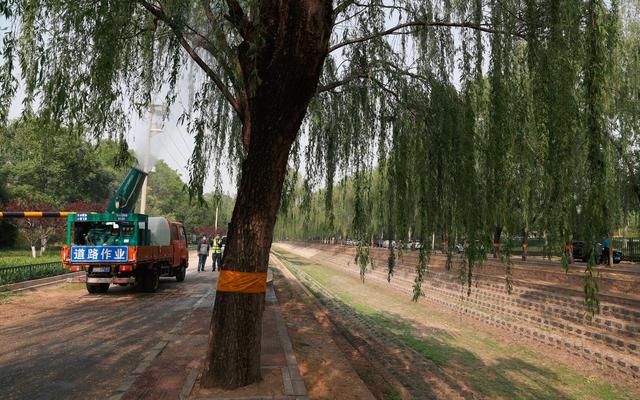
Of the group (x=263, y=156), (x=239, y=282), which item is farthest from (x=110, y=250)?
(x=263, y=156)

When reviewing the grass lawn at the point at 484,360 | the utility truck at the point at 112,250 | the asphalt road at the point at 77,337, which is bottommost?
the grass lawn at the point at 484,360

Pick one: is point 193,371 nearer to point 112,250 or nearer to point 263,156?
point 263,156

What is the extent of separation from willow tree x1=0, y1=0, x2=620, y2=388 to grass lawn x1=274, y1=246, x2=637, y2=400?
3.83 m

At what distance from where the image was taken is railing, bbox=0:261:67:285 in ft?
43.8

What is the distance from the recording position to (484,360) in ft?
31.4

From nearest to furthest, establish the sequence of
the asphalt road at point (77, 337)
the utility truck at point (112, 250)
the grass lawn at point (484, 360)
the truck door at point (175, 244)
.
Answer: the asphalt road at point (77, 337) < the grass lawn at point (484, 360) < the utility truck at point (112, 250) < the truck door at point (175, 244)

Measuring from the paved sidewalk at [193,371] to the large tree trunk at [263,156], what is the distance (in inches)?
8.3

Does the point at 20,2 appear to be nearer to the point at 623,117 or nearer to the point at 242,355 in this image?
the point at 242,355

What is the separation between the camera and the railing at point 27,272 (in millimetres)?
13352

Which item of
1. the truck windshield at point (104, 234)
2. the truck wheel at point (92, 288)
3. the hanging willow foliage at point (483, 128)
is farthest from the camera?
the truck wheel at point (92, 288)

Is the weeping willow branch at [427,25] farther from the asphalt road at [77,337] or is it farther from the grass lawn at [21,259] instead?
the grass lawn at [21,259]

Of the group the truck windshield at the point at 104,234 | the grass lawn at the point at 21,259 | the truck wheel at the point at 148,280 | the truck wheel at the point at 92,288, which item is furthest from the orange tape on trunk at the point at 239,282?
the grass lawn at the point at 21,259

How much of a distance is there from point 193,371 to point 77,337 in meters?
4.00

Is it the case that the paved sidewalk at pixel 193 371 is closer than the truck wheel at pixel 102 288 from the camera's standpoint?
Yes
